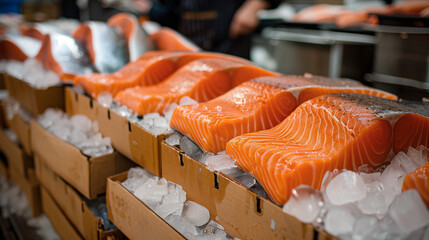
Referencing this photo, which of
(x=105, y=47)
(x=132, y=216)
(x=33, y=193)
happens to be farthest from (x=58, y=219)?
(x=105, y=47)

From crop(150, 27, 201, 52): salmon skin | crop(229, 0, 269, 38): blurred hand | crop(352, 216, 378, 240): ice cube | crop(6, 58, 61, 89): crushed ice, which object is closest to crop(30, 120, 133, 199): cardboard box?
crop(6, 58, 61, 89): crushed ice

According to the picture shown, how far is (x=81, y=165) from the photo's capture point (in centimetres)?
188

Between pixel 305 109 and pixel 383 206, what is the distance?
0.50 metres

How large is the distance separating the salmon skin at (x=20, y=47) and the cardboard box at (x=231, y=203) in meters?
2.40

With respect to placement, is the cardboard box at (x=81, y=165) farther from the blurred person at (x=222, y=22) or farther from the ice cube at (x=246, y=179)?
the blurred person at (x=222, y=22)

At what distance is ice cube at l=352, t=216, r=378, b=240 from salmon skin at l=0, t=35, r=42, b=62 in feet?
10.3

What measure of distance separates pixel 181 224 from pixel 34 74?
196cm

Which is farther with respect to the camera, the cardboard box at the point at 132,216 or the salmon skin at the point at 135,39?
the salmon skin at the point at 135,39

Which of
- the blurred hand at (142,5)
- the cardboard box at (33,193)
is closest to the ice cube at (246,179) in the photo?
the cardboard box at (33,193)

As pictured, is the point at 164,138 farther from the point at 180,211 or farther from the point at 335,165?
the point at 335,165

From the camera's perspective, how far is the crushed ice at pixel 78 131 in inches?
77.2

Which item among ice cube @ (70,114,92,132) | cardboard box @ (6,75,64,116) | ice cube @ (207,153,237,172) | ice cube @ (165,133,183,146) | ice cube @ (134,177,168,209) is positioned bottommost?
ice cube @ (134,177,168,209)

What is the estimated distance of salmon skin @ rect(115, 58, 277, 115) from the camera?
185 cm

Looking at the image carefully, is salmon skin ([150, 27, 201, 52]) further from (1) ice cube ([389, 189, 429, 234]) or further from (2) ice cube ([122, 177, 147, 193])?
(1) ice cube ([389, 189, 429, 234])
